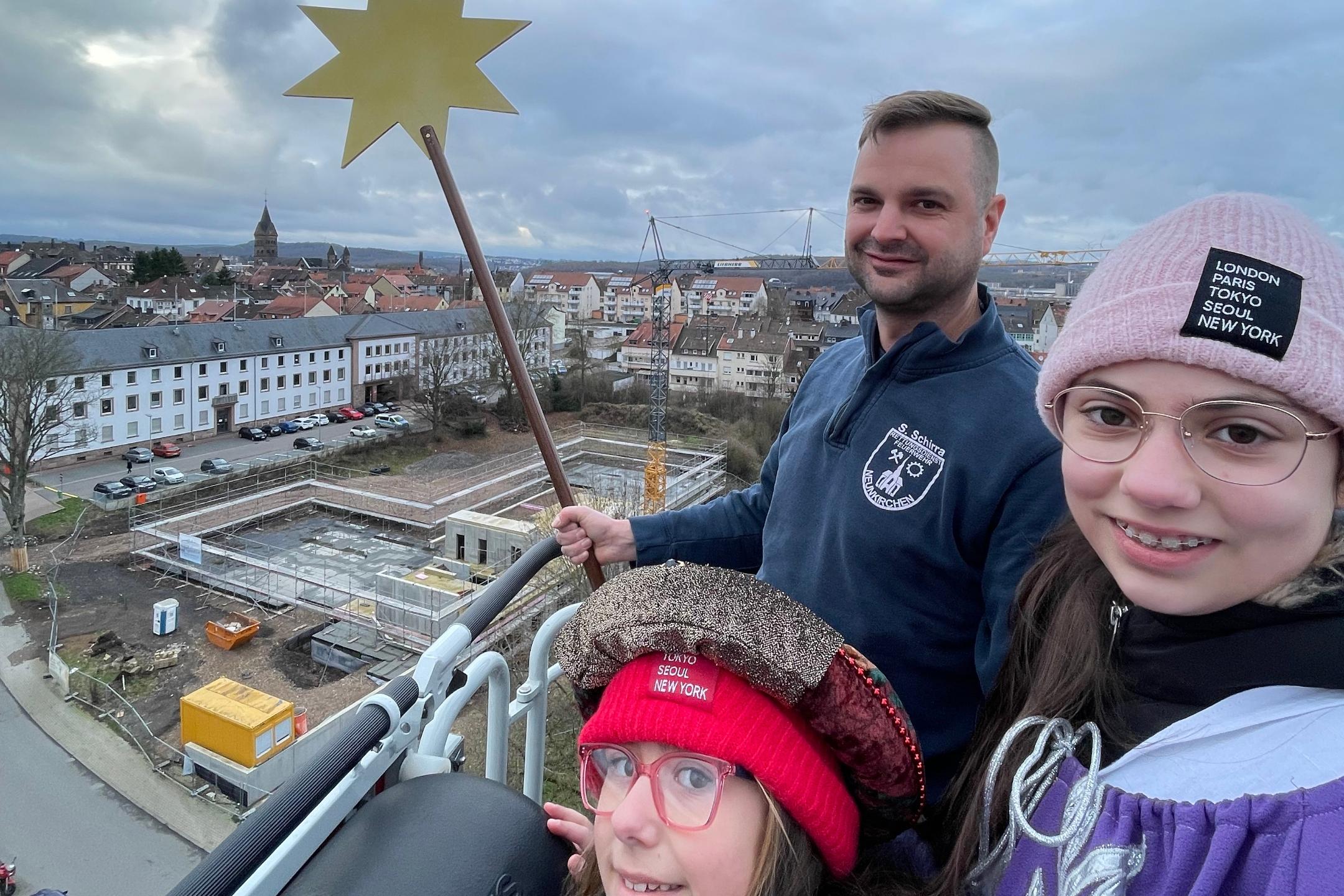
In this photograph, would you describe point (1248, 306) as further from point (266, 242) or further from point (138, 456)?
point (266, 242)

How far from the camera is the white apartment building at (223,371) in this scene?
13.0m

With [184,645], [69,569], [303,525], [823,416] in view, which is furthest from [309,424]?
[823,416]

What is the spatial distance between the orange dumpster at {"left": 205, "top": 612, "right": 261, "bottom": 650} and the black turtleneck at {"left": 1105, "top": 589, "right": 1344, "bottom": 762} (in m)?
10.4

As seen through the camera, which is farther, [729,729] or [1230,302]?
[729,729]

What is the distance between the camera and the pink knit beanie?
0.53 metres

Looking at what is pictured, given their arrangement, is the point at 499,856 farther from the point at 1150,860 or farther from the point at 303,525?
the point at 303,525

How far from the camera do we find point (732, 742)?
0.68 metres

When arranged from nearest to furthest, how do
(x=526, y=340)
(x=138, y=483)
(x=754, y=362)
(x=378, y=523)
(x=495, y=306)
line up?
(x=495, y=306)
(x=138, y=483)
(x=378, y=523)
(x=526, y=340)
(x=754, y=362)

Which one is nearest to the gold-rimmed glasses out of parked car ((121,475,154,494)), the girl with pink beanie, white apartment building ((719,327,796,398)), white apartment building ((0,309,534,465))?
the girl with pink beanie

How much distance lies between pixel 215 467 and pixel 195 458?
0.72m

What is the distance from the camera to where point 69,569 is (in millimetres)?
9906

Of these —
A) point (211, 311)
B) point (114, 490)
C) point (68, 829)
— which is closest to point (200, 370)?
point (114, 490)

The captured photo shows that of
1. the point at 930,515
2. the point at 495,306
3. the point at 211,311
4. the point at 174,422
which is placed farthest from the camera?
the point at 211,311

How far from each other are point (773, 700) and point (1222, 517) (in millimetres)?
364
